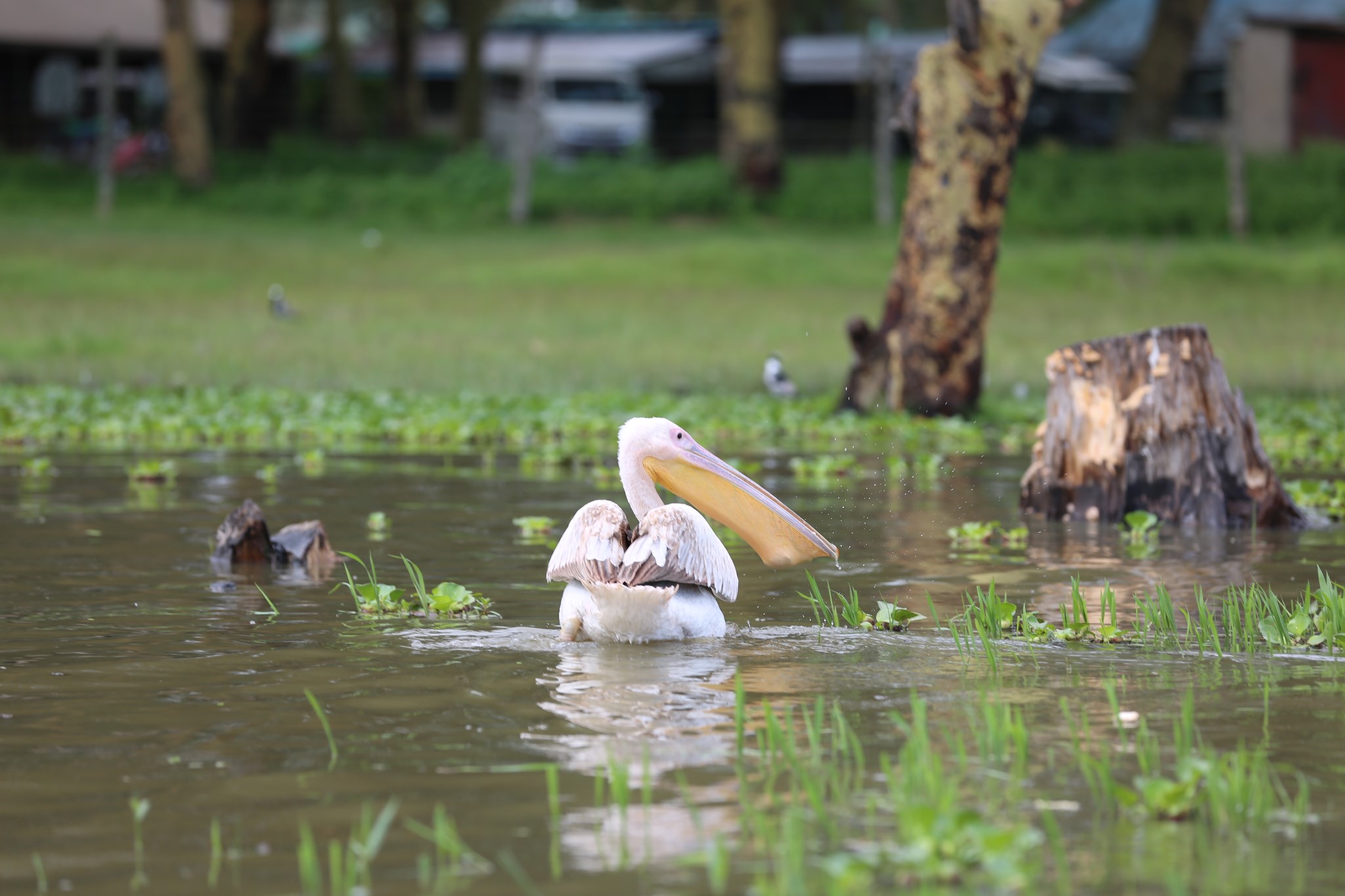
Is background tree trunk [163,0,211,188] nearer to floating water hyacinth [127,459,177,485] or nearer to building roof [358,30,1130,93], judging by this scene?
building roof [358,30,1130,93]

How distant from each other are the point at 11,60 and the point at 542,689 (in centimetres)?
3963

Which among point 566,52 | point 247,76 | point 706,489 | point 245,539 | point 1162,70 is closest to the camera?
point 706,489

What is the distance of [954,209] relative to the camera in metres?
14.2

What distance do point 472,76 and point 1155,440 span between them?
36.2 m

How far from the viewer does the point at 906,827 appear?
3865 millimetres

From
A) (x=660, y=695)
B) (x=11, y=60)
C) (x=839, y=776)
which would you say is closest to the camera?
(x=839, y=776)

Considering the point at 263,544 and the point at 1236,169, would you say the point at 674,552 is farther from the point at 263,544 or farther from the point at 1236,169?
the point at 1236,169

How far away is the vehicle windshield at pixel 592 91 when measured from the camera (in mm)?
45188

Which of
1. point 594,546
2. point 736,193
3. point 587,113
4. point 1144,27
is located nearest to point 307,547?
point 594,546

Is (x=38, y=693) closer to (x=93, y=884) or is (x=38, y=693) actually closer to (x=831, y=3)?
(x=93, y=884)

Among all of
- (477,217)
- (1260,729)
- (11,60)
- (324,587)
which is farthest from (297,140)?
(1260,729)

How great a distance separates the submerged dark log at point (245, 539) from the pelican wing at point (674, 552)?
8.50 ft

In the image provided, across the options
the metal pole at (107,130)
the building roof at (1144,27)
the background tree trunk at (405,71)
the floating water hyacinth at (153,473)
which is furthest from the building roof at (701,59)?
the floating water hyacinth at (153,473)

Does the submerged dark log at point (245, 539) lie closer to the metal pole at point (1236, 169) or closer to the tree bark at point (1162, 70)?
the metal pole at point (1236, 169)
